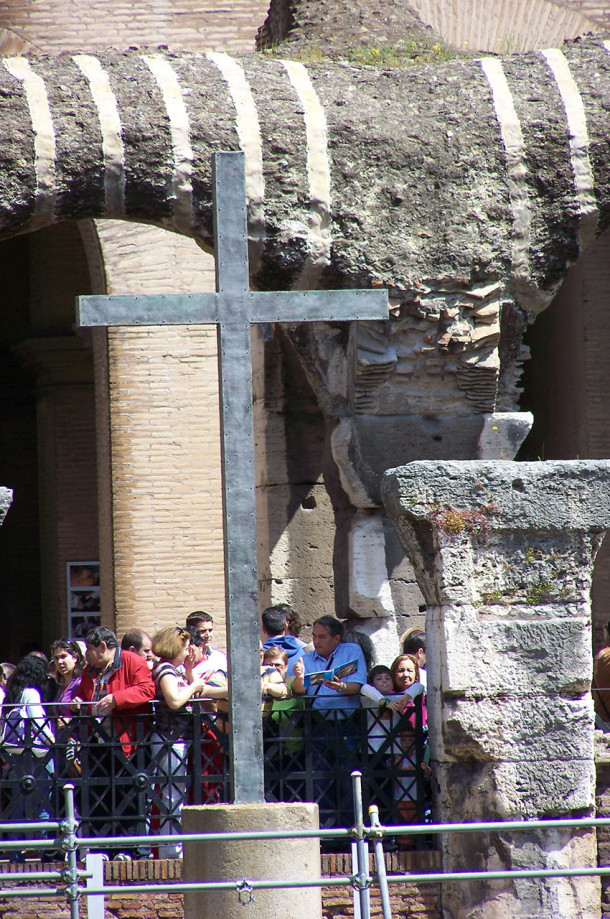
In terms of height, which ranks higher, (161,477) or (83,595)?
(161,477)

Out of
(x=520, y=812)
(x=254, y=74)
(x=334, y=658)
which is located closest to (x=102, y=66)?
(x=254, y=74)

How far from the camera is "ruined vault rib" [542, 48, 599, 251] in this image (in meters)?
8.22

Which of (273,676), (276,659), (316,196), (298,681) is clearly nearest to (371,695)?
(298,681)

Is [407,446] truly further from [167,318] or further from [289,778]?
[167,318]

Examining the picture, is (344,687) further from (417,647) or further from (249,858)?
(249,858)

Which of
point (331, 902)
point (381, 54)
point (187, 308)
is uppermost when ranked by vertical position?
point (381, 54)

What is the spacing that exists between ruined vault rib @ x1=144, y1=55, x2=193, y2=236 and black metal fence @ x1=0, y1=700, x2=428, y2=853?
345cm

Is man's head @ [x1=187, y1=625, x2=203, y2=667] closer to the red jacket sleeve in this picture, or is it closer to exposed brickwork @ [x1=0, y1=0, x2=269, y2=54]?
the red jacket sleeve

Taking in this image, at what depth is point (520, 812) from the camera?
5.62 m

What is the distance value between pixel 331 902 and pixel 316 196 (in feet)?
14.2

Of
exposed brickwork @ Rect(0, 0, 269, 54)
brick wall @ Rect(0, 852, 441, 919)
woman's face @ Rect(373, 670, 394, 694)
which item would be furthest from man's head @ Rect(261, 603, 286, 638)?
exposed brickwork @ Rect(0, 0, 269, 54)

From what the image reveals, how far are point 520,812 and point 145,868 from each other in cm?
172

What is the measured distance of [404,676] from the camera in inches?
245

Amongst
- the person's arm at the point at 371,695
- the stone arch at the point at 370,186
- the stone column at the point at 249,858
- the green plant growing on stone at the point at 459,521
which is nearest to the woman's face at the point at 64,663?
the person's arm at the point at 371,695
